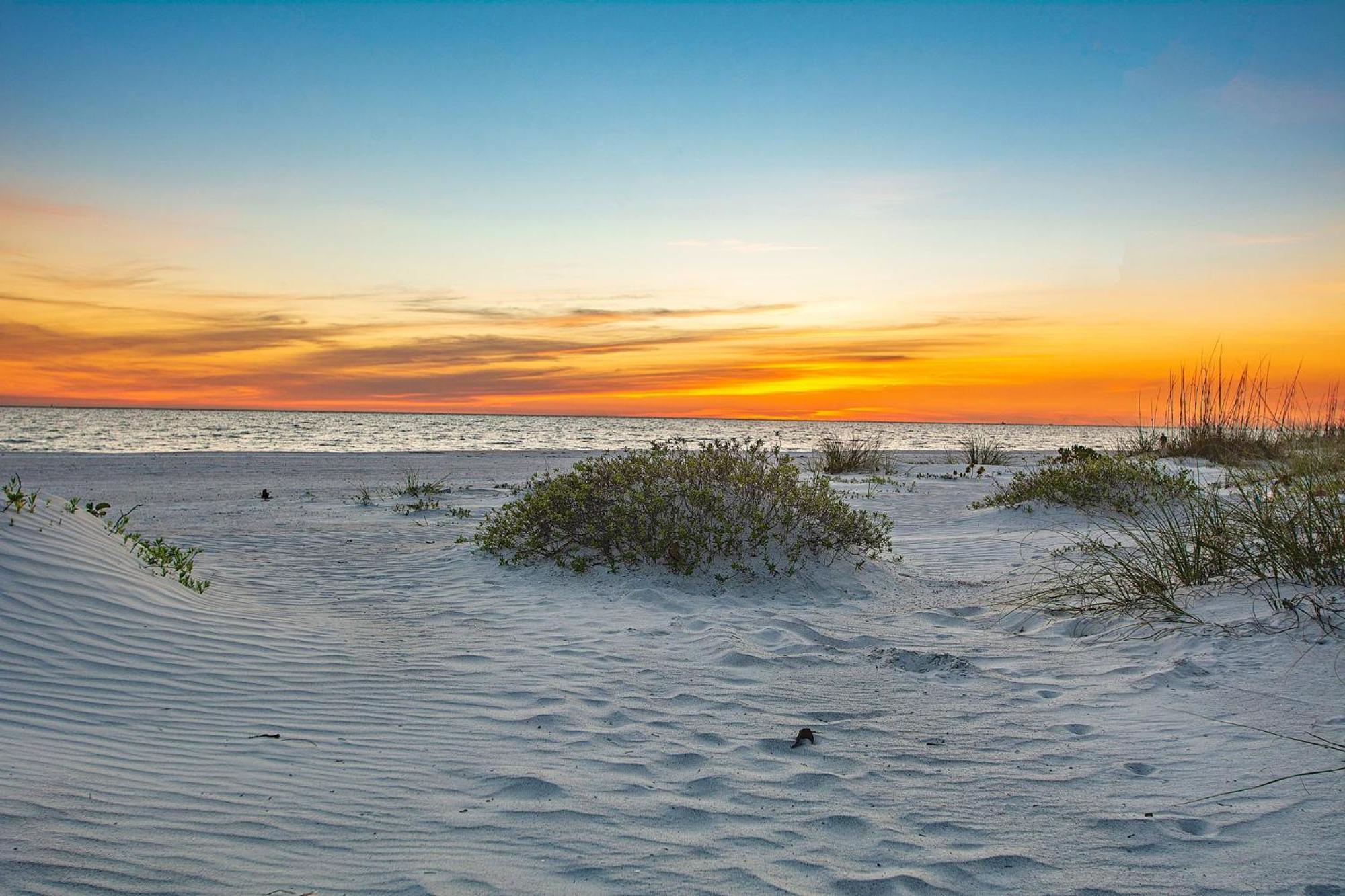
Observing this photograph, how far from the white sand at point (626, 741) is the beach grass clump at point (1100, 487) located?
443cm

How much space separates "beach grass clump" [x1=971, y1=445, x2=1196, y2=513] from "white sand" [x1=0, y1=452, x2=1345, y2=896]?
443 centimetres

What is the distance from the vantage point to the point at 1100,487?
11.2 metres

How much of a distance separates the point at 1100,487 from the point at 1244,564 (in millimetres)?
5812

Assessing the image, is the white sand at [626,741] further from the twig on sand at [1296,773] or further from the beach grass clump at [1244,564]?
the beach grass clump at [1244,564]

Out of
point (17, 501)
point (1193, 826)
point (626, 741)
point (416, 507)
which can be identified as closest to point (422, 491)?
point (416, 507)

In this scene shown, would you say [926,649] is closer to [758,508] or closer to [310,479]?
[758,508]

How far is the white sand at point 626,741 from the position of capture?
297 cm

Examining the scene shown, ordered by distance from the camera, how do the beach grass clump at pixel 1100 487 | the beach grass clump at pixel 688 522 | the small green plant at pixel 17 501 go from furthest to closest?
the beach grass clump at pixel 1100 487
the beach grass clump at pixel 688 522
the small green plant at pixel 17 501

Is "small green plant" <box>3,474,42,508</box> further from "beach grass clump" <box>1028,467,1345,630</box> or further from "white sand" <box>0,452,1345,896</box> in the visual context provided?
"beach grass clump" <box>1028,467,1345,630</box>

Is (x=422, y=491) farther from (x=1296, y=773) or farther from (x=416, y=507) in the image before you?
(x=1296, y=773)

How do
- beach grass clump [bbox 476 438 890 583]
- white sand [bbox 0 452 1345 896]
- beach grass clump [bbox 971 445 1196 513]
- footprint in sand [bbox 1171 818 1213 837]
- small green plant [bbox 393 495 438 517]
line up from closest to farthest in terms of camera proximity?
1. white sand [bbox 0 452 1345 896]
2. footprint in sand [bbox 1171 818 1213 837]
3. beach grass clump [bbox 476 438 890 583]
4. beach grass clump [bbox 971 445 1196 513]
5. small green plant [bbox 393 495 438 517]

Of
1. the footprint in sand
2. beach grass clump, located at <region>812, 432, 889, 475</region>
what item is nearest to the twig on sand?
the footprint in sand

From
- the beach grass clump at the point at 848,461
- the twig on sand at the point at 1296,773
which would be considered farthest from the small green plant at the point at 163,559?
the beach grass clump at the point at 848,461

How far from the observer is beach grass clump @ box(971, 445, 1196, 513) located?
10758 mm
